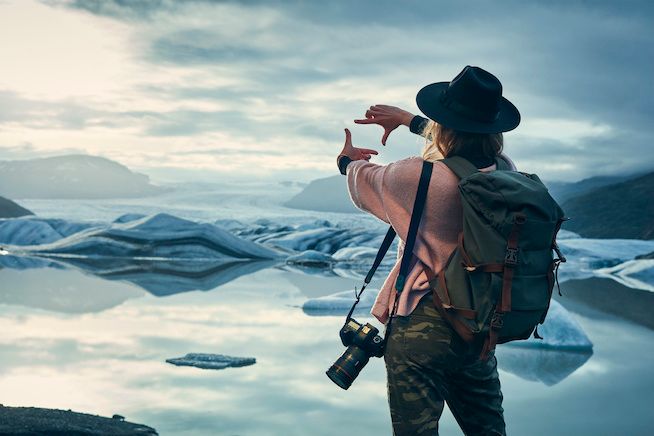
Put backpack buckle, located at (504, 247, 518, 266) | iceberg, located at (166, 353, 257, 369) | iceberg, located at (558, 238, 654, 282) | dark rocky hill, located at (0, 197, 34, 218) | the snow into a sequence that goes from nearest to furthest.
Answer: backpack buckle, located at (504, 247, 518, 266) → iceberg, located at (166, 353, 257, 369) → the snow → iceberg, located at (558, 238, 654, 282) → dark rocky hill, located at (0, 197, 34, 218)

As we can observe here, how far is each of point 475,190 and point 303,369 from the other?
10.7 feet

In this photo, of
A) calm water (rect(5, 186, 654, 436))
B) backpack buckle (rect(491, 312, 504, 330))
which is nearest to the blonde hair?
backpack buckle (rect(491, 312, 504, 330))

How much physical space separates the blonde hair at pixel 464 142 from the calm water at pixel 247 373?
6.25ft

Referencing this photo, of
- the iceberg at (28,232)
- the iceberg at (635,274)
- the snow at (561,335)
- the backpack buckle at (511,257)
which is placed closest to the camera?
the backpack buckle at (511,257)

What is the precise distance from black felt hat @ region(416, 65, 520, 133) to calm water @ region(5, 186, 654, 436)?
6.50ft

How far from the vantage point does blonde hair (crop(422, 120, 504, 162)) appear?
2518mm

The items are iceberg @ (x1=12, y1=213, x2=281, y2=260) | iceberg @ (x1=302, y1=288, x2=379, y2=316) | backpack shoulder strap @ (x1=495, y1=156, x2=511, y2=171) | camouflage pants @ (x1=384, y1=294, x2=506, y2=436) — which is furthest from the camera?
iceberg @ (x1=12, y1=213, x2=281, y2=260)

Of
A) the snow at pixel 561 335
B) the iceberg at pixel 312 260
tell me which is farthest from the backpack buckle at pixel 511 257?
the iceberg at pixel 312 260

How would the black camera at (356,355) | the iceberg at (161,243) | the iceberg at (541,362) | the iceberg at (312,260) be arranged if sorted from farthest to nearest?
1. the iceberg at (161,243)
2. the iceberg at (312,260)
3. the iceberg at (541,362)
4. the black camera at (356,355)

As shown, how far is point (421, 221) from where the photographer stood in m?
2.46

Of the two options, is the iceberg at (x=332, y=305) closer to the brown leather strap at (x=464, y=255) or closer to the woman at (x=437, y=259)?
the woman at (x=437, y=259)

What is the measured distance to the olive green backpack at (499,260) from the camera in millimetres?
2283

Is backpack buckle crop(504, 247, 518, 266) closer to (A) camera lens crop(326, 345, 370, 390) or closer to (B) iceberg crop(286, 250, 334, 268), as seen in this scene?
(A) camera lens crop(326, 345, 370, 390)

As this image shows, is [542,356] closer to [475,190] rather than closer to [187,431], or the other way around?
[187,431]
